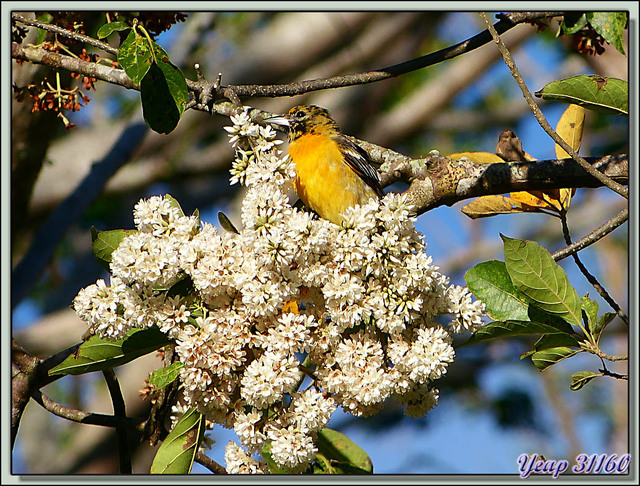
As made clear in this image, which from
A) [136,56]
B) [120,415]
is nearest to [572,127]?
[136,56]

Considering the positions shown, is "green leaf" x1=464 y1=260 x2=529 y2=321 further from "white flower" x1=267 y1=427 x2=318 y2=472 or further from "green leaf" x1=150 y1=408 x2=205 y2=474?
"green leaf" x1=150 y1=408 x2=205 y2=474

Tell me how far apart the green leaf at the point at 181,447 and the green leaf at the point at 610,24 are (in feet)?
6.05

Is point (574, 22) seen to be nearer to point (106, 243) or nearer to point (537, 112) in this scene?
point (537, 112)

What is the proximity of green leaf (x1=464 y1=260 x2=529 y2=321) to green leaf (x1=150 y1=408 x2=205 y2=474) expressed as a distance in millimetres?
1035

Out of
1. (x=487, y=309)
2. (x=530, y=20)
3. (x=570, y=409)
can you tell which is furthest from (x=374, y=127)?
(x=487, y=309)

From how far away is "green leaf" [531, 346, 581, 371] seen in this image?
2412 mm

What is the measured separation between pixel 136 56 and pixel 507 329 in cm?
157

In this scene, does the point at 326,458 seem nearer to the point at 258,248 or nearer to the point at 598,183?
the point at 258,248

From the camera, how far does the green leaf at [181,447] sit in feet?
7.89

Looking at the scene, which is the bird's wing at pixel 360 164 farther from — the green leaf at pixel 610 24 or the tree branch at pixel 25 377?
the tree branch at pixel 25 377

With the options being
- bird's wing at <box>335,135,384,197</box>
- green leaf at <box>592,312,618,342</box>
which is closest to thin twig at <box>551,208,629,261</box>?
green leaf at <box>592,312,618,342</box>

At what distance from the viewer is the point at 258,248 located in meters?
1.95

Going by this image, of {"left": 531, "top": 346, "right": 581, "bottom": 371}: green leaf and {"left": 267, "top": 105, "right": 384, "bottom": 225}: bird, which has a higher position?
{"left": 267, "top": 105, "right": 384, "bottom": 225}: bird

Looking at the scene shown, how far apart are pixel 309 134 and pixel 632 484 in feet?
8.73
